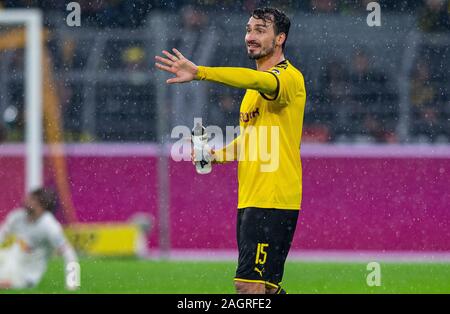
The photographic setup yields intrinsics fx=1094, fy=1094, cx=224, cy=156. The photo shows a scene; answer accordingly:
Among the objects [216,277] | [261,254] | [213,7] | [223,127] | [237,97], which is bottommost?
[216,277]

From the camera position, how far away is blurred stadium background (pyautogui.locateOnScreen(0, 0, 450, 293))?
13453 millimetres

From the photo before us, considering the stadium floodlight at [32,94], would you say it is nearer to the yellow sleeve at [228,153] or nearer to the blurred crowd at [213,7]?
the blurred crowd at [213,7]

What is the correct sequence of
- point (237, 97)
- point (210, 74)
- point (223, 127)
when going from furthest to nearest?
point (237, 97) < point (223, 127) < point (210, 74)

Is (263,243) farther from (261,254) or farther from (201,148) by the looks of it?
(201,148)

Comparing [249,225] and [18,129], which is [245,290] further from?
[18,129]

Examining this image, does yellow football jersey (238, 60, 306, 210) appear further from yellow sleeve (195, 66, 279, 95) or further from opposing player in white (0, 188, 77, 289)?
opposing player in white (0, 188, 77, 289)

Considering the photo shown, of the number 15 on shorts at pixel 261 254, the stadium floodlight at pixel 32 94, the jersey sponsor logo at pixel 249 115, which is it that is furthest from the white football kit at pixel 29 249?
the number 15 on shorts at pixel 261 254

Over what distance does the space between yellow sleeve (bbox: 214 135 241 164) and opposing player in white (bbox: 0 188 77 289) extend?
3.61m

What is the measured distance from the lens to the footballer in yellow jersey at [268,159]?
5.98 m

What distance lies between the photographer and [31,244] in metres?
10.7

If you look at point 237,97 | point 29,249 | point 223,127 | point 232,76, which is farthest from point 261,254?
point 237,97

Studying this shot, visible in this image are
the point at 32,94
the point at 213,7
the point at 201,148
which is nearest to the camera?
the point at 201,148

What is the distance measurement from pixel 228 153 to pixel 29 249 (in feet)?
15.2
